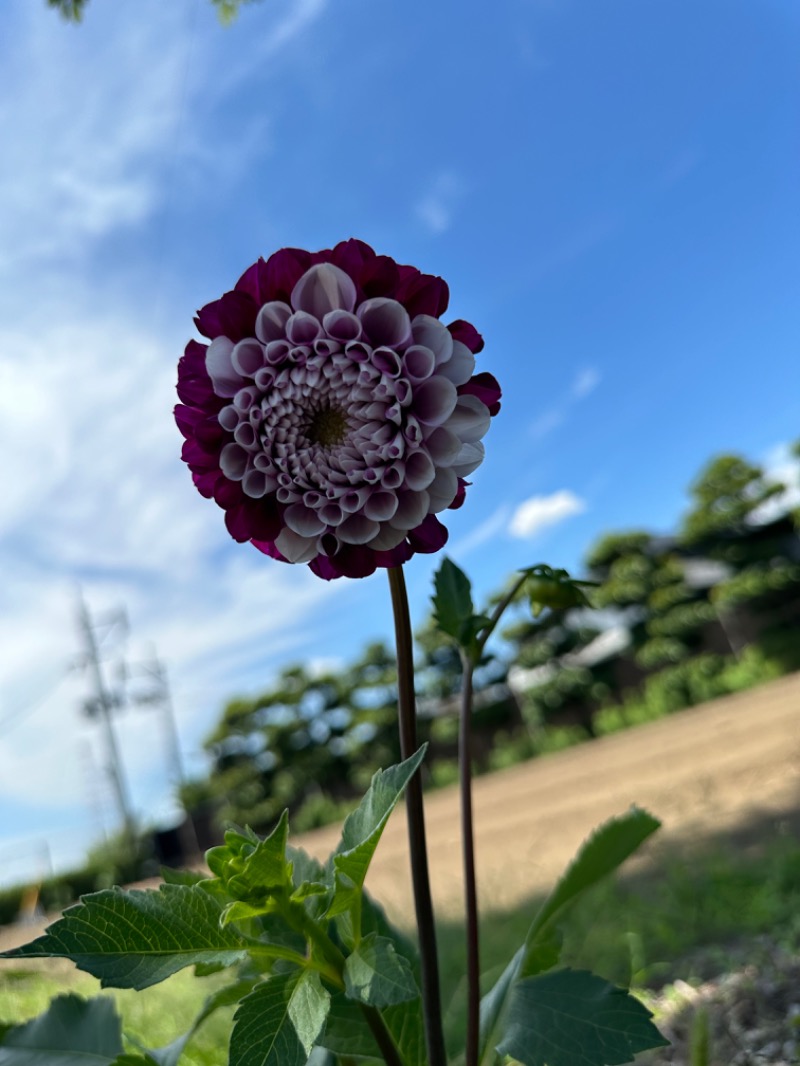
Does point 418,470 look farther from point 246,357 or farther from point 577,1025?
point 577,1025

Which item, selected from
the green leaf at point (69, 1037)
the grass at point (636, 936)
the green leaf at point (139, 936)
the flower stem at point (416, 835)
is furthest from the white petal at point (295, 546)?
the grass at point (636, 936)

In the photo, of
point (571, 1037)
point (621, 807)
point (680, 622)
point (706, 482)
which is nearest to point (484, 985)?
point (571, 1037)

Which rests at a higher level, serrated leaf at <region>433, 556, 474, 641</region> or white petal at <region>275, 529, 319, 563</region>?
white petal at <region>275, 529, 319, 563</region>

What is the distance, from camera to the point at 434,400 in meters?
0.93

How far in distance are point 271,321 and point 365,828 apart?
0.56 meters

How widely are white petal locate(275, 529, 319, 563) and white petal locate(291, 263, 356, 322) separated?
0.83 ft

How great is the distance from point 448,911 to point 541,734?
14.6 meters

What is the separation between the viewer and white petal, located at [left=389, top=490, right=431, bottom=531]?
93 centimetres

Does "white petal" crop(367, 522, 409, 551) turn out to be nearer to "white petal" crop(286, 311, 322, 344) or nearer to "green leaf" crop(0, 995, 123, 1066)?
"white petal" crop(286, 311, 322, 344)

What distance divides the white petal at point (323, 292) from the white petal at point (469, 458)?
208mm

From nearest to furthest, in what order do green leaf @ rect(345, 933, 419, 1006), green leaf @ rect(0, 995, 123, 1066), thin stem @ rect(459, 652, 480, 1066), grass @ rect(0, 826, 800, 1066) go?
green leaf @ rect(345, 933, 419, 1006), thin stem @ rect(459, 652, 480, 1066), green leaf @ rect(0, 995, 123, 1066), grass @ rect(0, 826, 800, 1066)

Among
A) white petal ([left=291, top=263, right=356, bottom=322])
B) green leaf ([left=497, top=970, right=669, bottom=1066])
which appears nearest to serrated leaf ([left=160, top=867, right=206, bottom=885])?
green leaf ([left=497, top=970, right=669, bottom=1066])

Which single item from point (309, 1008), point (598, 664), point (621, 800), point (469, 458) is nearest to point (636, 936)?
point (309, 1008)

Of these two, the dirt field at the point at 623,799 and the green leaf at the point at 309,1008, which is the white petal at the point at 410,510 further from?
the dirt field at the point at 623,799
